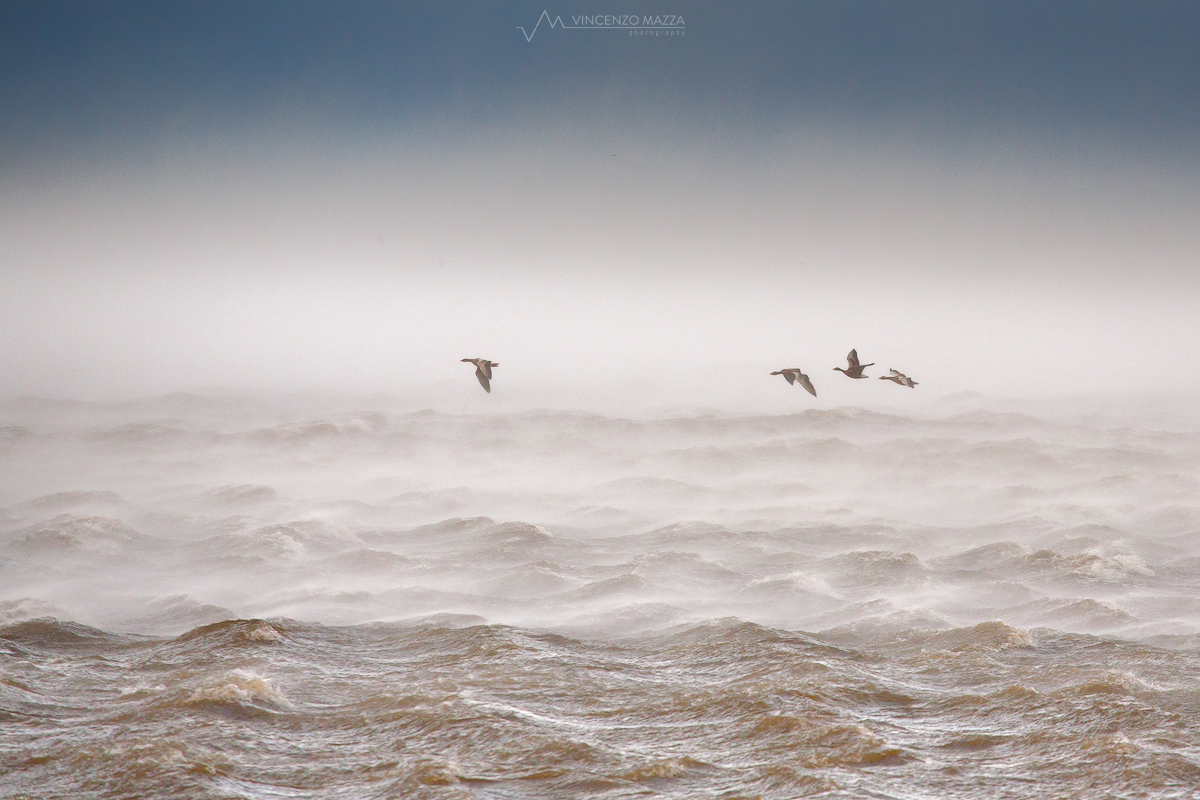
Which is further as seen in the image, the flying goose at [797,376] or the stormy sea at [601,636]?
the flying goose at [797,376]

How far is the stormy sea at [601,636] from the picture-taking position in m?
29.0

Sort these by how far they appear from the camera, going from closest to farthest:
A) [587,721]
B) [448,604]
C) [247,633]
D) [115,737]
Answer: [115,737], [587,721], [247,633], [448,604]

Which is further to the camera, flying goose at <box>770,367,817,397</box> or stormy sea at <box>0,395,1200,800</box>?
flying goose at <box>770,367,817,397</box>

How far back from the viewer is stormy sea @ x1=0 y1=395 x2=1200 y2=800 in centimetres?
2905

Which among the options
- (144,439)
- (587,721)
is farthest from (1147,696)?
(144,439)

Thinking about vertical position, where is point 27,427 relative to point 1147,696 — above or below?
above

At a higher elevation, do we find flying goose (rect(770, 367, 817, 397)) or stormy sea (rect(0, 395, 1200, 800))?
flying goose (rect(770, 367, 817, 397))

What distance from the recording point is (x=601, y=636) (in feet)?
152

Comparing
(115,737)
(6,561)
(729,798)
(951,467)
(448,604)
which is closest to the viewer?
(729,798)

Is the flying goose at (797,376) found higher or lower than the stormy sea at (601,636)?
higher

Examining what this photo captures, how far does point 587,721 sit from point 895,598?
27.3 metres

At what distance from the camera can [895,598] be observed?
5462cm

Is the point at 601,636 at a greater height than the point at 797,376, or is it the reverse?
the point at 797,376

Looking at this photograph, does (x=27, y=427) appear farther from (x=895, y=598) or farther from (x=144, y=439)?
(x=895, y=598)
